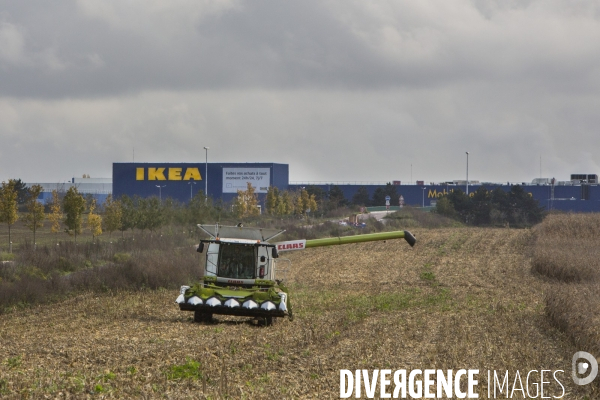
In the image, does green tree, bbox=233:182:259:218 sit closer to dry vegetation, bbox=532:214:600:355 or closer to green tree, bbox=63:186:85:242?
dry vegetation, bbox=532:214:600:355

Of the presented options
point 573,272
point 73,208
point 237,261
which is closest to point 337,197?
point 73,208

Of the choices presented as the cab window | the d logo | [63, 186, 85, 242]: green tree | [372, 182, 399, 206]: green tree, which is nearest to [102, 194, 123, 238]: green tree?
[63, 186, 85, 242]: green tree

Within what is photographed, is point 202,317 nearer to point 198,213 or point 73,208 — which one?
point 73,208

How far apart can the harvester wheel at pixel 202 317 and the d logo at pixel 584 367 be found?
362 inches

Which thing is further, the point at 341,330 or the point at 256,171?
the point at 256,171

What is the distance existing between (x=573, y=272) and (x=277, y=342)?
18.8 metres

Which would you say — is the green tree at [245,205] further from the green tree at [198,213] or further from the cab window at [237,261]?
the cab window at [237,261]

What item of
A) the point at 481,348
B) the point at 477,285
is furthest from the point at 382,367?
the point at 477,285

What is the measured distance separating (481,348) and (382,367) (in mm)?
3029

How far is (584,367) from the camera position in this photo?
14.7m

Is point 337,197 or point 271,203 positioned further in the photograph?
point 337,197

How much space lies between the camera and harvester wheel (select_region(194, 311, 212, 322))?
21.0 m

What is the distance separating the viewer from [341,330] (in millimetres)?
19750

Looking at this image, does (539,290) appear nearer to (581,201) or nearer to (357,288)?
(357,288)
